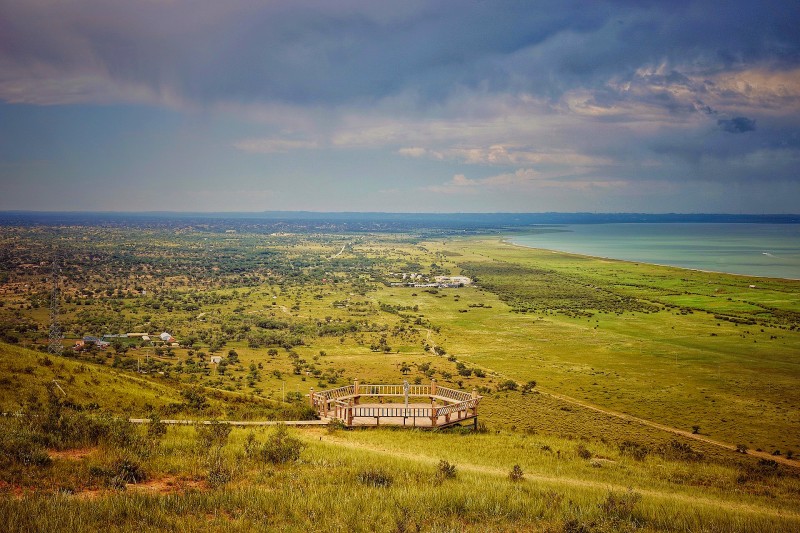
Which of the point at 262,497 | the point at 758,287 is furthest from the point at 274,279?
the point at 262,497

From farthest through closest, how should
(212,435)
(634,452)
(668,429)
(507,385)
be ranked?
(507,385)
(668,429)
(634,452)
(212,435)

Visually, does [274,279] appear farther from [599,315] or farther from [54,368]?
[54,368]

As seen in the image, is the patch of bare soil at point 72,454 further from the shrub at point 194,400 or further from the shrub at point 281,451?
the shrub at point 194,400

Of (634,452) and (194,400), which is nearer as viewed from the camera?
(634,452)

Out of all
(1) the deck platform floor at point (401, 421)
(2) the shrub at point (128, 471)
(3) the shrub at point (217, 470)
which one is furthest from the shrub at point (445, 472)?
(1) the deck platform floor at point (401, 421)

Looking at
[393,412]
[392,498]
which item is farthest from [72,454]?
[393,412]

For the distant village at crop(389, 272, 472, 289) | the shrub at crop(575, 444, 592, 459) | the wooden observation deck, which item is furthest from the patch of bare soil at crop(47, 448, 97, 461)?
the distant village at crop(389, 272, 472, 289)

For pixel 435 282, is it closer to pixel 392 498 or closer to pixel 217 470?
pixel 217 470
